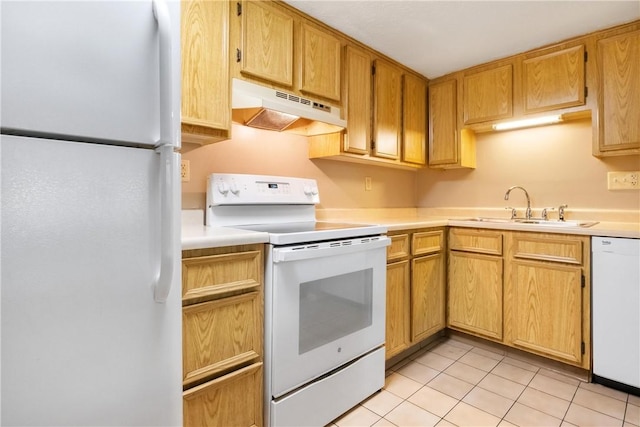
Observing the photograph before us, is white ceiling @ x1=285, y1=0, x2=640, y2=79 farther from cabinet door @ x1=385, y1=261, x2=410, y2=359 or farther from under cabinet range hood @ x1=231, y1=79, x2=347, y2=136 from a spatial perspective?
cabinet door @ x1=385, y1=261, x2=410, y2=359

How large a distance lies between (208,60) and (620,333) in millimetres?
2446

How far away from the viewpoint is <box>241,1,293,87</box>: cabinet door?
1.63 m

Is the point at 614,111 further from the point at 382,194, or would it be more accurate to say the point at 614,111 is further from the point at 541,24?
the point at 382,194

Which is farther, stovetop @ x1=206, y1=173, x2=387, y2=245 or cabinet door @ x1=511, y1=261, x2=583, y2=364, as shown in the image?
cabinet door @ x1=511, y1=261, x2=583, y2=364

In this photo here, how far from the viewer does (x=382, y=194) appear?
287cm

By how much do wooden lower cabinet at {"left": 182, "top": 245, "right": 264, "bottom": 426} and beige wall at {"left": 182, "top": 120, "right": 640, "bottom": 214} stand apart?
651 mm

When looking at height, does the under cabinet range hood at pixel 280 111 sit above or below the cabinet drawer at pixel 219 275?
above

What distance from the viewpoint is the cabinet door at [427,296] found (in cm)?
216

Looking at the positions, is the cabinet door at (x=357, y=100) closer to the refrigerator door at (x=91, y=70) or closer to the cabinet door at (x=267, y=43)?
the cabinet door at (x=267, y=43)

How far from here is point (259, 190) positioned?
6.19 ft

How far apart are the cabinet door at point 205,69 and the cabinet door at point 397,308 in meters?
1.23

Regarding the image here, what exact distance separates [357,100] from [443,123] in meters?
0.95

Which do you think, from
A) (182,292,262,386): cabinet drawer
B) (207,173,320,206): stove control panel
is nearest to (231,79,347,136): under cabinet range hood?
(207,173,320,206): stove control panel

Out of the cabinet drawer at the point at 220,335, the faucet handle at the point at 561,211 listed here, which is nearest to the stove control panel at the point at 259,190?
the cabinet drawer at the point at 220,335
